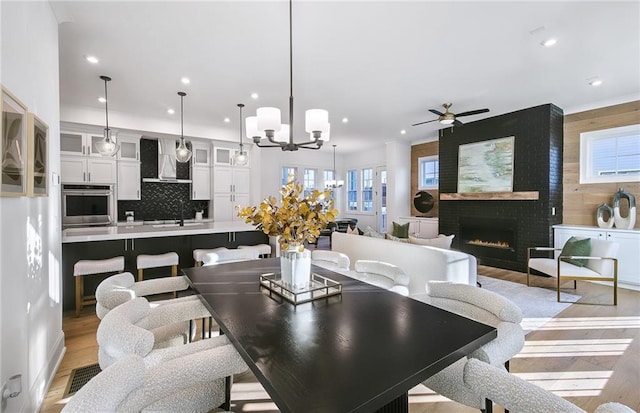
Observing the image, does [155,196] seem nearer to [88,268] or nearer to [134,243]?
[134,243]

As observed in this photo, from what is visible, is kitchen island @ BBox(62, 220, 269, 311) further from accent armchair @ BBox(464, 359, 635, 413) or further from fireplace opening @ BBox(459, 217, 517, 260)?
fireplace opening @ BBox(459, 217, 517, 260)

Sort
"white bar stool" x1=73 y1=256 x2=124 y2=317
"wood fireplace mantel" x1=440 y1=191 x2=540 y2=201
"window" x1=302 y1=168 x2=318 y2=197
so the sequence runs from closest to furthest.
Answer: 1. "white bar stool" x1=73 y1=256 x2=124 y2=317
2. "wood fireplace mantel" x1=440 y1=191 x2=540 y2=201
3. "window" x1=302 y1=168 x2=318 y2=197

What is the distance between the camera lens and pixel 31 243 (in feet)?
6.07

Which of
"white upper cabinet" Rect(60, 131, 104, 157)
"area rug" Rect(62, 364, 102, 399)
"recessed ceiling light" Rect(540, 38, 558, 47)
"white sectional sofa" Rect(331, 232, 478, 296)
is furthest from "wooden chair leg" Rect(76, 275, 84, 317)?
"recessed ceiling light" Rect(540, 38, 558, 47)

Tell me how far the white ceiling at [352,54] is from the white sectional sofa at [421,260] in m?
2.15

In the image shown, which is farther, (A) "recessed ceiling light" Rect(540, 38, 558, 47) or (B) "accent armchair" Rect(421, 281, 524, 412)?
(A) "recessed ceiling light" Rect(540, 38, 558, 47)

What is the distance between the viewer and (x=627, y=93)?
4.43 metres

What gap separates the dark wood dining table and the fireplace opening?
16.3 ft

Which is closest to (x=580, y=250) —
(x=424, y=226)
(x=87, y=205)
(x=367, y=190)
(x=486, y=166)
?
(x=486, y=166)

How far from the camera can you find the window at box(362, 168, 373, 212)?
9.22 metres

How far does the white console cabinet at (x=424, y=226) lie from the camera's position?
721 centimetres

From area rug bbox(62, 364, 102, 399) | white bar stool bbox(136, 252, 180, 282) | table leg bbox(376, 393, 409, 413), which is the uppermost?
white bar stool bbox(136, 252, 180, 282)

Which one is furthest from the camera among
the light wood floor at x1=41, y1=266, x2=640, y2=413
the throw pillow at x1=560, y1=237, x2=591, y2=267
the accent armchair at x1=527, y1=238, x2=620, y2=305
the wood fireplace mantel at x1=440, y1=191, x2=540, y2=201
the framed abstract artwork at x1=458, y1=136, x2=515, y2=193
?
the framed abstract artwork at x1=458, y1=136, x2=515, y2=193

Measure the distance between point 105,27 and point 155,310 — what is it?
2680mm
